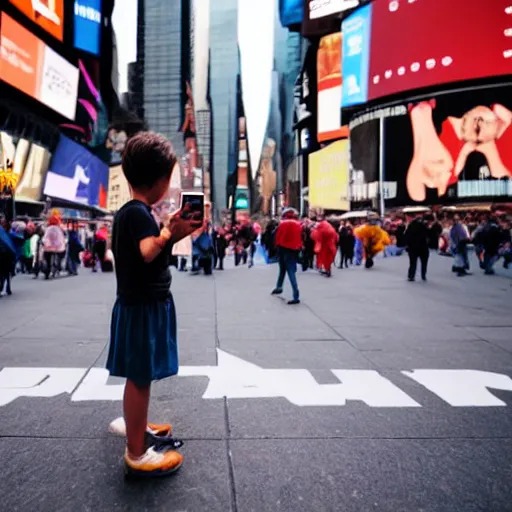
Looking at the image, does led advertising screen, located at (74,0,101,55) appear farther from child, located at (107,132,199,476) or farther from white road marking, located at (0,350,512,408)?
Answer: child, located at (107,132,199,476)

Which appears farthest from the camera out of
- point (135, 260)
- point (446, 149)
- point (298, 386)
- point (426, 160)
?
point (426, 160)

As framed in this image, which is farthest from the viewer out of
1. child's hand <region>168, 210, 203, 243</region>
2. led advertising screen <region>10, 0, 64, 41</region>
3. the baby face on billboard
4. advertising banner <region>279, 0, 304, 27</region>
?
advertising banner <region>279, 0, 304, 27</region>

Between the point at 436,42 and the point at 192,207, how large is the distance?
2297 inches

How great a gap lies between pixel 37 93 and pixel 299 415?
3895 centimetres

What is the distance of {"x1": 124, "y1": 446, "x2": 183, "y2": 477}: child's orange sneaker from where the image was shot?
2594 millimetres

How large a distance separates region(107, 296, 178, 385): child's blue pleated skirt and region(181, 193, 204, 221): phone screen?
53cm

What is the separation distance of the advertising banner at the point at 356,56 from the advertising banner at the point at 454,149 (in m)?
5.83

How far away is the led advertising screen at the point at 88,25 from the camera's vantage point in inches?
1881

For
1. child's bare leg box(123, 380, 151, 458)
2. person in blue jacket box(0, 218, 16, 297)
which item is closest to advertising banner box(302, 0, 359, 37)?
person in blue jacket box(0, 218, 16, 297)

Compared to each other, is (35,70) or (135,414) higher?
(35,70)

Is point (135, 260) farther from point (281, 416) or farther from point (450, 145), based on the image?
point (450, 145)

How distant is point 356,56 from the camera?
5950 centimetres

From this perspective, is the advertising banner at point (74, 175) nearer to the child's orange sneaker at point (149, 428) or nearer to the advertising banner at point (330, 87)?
the advertising banner at point (330, 87)

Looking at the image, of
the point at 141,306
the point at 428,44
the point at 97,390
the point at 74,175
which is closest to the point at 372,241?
the point at 97,390
